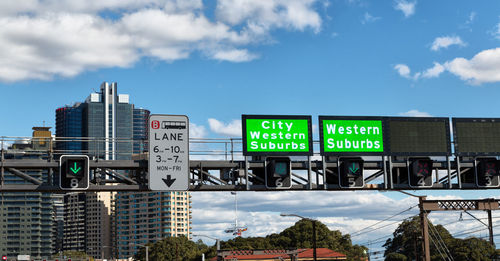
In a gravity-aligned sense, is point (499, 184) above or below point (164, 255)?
above

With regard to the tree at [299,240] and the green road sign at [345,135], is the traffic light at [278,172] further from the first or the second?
the tree at [299,240]

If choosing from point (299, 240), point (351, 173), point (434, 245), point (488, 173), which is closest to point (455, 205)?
point (488, 173)

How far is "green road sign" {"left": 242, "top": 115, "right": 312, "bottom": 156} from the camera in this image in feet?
94.0

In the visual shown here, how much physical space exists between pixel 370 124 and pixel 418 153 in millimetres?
2908

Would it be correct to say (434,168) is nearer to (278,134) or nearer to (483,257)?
(278,134)

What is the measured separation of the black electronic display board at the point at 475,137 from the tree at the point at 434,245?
6189 centimetres

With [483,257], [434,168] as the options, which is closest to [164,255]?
[483,257]

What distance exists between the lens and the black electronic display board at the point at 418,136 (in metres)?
30.9

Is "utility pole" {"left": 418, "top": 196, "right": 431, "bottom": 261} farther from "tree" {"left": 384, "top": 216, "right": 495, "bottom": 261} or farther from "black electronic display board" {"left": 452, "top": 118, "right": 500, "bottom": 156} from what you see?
"tree" {"left": 384, "top": 216, "right": 495, "bottom": 261}

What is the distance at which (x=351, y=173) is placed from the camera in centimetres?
2983

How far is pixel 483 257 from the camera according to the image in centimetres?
11438

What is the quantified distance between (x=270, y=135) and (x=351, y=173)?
4141 mm

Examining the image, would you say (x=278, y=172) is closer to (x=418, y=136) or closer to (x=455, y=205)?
(x=418, y=136)

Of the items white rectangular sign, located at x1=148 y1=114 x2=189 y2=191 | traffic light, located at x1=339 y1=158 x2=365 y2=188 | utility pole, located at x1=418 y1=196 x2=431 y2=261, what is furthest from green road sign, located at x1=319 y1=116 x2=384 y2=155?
utility pole, located at x1=418 y1=196 x2=431 y2=261
